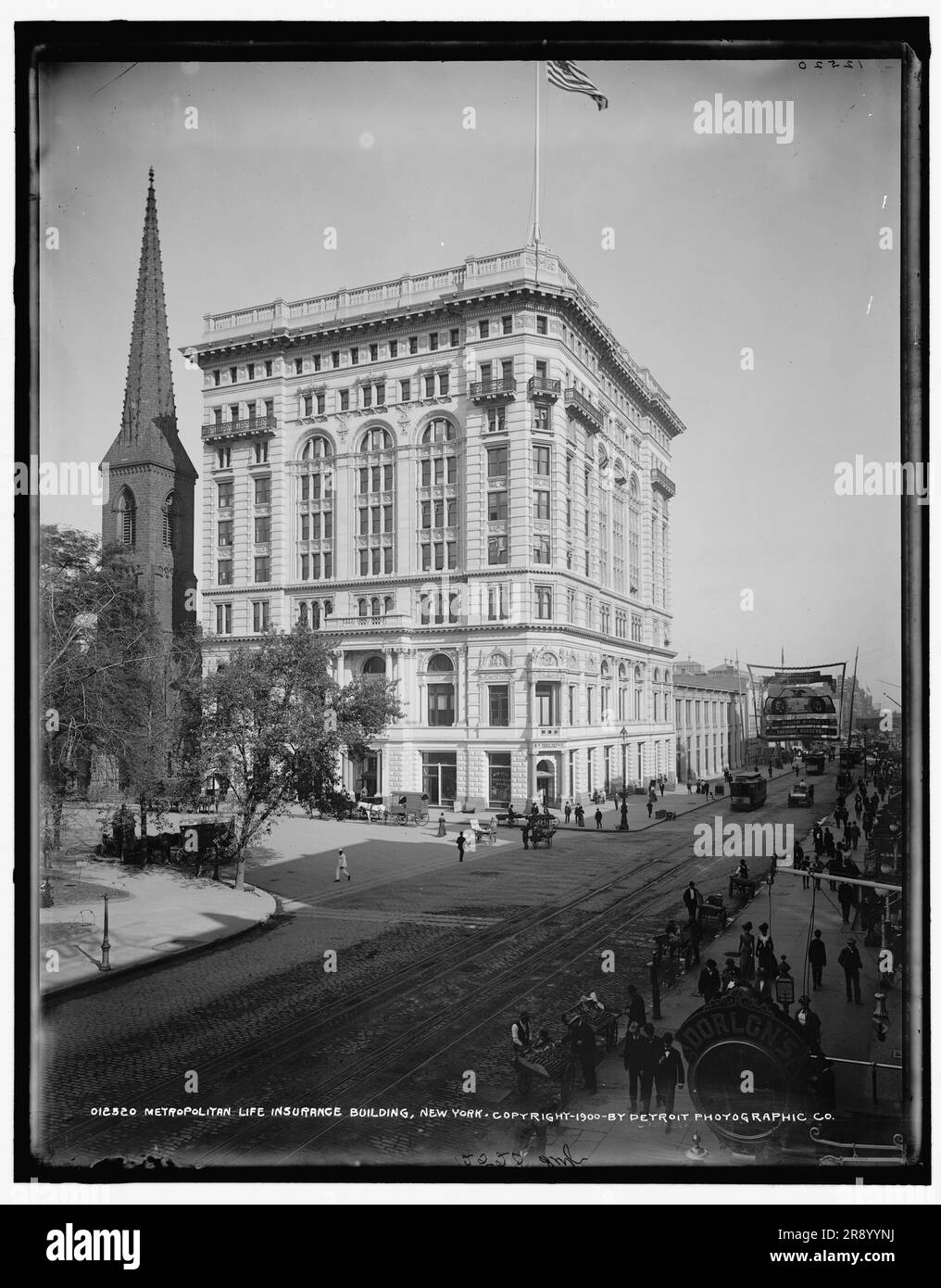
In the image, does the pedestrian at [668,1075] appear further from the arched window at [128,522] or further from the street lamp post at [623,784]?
the arched window at [128,522]

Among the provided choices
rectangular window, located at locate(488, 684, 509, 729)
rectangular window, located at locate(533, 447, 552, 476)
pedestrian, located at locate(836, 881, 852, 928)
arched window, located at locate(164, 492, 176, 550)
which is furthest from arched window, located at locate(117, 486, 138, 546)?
pedestrian, located at locate(836, 881, 852, 928)

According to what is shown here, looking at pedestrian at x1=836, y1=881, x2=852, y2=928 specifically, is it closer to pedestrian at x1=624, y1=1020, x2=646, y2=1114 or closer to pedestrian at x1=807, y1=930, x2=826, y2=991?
pedestrian at x1=807, y1=930, x2=826, y2=991

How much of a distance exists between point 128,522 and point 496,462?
18.6 feet

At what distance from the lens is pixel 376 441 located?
44.5 ft

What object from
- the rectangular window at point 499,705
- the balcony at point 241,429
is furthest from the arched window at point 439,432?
the rectangular window at point 499,705

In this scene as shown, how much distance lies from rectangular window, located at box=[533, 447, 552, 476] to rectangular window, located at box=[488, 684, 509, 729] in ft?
11.1

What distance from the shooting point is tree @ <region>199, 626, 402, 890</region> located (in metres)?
13.8

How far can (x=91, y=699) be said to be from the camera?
43.7 ft

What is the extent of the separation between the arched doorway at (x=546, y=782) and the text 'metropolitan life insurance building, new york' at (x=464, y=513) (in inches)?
1.4

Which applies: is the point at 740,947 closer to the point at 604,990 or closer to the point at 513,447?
the point at 604,990

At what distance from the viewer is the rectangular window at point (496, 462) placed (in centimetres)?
1280

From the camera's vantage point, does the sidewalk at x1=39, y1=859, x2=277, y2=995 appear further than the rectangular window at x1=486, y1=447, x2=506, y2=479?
No
